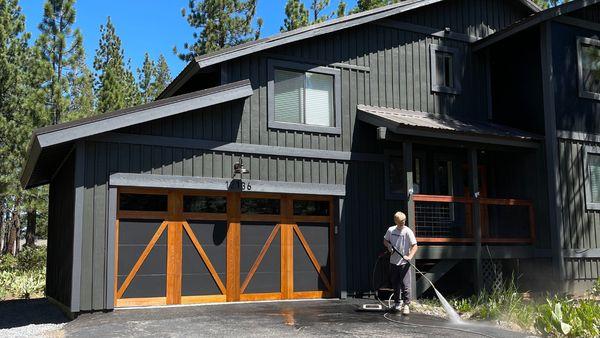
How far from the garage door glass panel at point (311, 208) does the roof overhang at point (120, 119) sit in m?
2.54

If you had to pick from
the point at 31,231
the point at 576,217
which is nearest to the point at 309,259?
the point at 576,217

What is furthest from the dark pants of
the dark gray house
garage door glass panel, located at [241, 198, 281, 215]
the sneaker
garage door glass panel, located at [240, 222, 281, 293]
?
garage door glass panel, located at [241, 198, 281, 215]

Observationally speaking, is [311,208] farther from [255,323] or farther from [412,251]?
[255,323]

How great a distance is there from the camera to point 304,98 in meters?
13.0

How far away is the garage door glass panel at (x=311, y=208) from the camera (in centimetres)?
1273

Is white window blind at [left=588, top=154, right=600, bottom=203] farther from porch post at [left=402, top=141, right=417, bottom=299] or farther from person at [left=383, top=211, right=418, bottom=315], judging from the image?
person at [left=383, top=211, right=418, bottom=315]

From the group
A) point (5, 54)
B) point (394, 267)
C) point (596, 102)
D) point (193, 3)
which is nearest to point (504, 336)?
point (394, 267)

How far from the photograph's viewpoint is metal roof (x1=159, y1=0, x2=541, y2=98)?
39.2ft

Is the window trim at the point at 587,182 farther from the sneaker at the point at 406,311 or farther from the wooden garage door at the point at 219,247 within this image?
the sneaker at the point at 406,311

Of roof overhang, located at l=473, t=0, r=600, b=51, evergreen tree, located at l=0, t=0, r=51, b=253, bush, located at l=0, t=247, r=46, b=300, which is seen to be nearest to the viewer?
roof overhang, located at l=473, t=0, r=600, b=51

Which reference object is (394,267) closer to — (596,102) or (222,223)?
(222,223)

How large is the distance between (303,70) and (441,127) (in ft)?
10.2

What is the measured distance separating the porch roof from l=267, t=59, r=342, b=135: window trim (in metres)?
0.54

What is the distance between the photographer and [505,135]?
13203 millimetres
